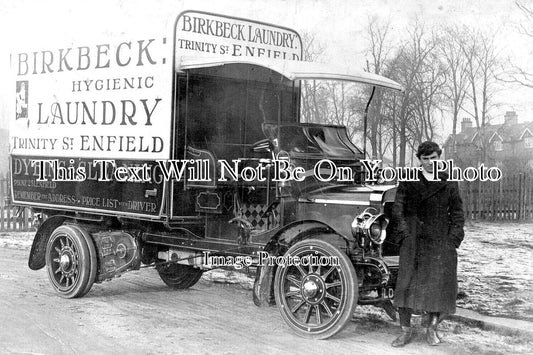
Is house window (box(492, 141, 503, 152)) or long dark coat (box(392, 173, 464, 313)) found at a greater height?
house window (box(492, 141, 503, 152))

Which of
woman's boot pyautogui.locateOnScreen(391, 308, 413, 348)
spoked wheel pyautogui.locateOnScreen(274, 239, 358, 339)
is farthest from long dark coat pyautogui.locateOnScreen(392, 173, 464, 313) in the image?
spoked wheel pyautogui.locateOnScreen(274, 239, 358, 339)

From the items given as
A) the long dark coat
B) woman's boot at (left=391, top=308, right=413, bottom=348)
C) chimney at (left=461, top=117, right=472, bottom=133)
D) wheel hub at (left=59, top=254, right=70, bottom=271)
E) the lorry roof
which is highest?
chimney at (left=461, top=117, right=472, bottom=133)

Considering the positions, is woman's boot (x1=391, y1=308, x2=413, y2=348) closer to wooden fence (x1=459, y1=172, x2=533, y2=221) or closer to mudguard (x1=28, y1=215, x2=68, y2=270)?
mudguard (x1=28, y1=215, x2=68, y2=270)

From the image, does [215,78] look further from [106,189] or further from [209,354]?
[209,354]

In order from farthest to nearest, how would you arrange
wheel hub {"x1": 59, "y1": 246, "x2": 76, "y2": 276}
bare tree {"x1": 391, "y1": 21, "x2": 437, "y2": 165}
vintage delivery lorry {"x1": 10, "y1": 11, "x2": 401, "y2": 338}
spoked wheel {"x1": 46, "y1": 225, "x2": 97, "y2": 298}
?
bare tree {"x1": 391, "y1": 21, "x2": 437, "y2": 165}
wheel hub {"x1": 59, "y1": 246, "x2": 76, "y2": 276}
spoked wheel {"x1": 46, "y1": 225, "x2": 97, "y2": 298}
vintage delivery lorry {"x1": 10, "y1": 11, "x2": 401, "y2": 338}

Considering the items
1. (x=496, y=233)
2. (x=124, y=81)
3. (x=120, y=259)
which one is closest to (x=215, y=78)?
(x=124, y=81)

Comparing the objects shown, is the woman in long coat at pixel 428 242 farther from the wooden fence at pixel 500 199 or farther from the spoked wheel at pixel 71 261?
the wooden fence at pixel 500 199

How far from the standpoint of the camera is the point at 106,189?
7.72 metres

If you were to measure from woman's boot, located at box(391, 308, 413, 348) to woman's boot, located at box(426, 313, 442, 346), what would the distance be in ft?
0.50

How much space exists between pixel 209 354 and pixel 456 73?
11.5 metres

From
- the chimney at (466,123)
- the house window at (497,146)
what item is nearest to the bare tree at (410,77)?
the chimney at (466,123)

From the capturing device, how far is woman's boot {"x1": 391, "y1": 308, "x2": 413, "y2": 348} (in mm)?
5590

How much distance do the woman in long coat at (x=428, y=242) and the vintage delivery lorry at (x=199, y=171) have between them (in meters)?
0.20

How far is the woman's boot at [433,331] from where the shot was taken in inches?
220
